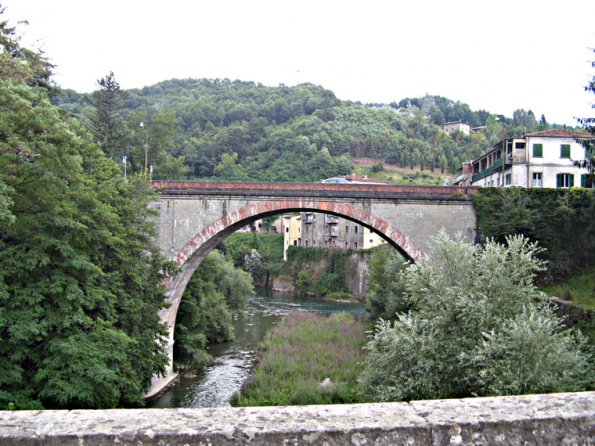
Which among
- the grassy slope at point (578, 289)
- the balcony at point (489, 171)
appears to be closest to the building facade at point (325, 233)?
the balcony at point (489, 171)

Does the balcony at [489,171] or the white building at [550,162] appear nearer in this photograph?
the white building at [550,162]

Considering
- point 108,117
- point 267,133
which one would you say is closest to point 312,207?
point 108,117

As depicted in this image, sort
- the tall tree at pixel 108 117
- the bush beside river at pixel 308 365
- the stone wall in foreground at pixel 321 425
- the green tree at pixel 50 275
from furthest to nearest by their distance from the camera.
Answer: the tall tree at pixel 108 117 < the bush beside river at pixel 308 365 < the green tree at pixel 50 275 < the stone wall in foreground at pixel 321 425

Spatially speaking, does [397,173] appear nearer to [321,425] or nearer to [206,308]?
[206,308]

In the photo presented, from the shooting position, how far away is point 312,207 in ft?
75.3

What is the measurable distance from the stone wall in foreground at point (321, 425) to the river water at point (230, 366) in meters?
17.3

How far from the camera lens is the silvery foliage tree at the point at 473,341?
11.2m

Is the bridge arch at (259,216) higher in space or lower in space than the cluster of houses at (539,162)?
lower

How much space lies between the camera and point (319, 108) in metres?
107

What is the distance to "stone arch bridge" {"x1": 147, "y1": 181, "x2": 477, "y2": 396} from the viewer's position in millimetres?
22625

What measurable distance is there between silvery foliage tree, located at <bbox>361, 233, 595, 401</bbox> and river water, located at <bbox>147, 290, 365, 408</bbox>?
29.2 feet

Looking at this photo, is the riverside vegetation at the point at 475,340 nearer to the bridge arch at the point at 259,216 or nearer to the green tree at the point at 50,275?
the green tree at the point at 50,275

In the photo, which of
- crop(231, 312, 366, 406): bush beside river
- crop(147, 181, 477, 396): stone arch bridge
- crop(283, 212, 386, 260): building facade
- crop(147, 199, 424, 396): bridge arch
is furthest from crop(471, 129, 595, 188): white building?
crop(283, 212, 386, 260): building facade

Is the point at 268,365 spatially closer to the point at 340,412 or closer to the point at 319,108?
the point at 340,412
